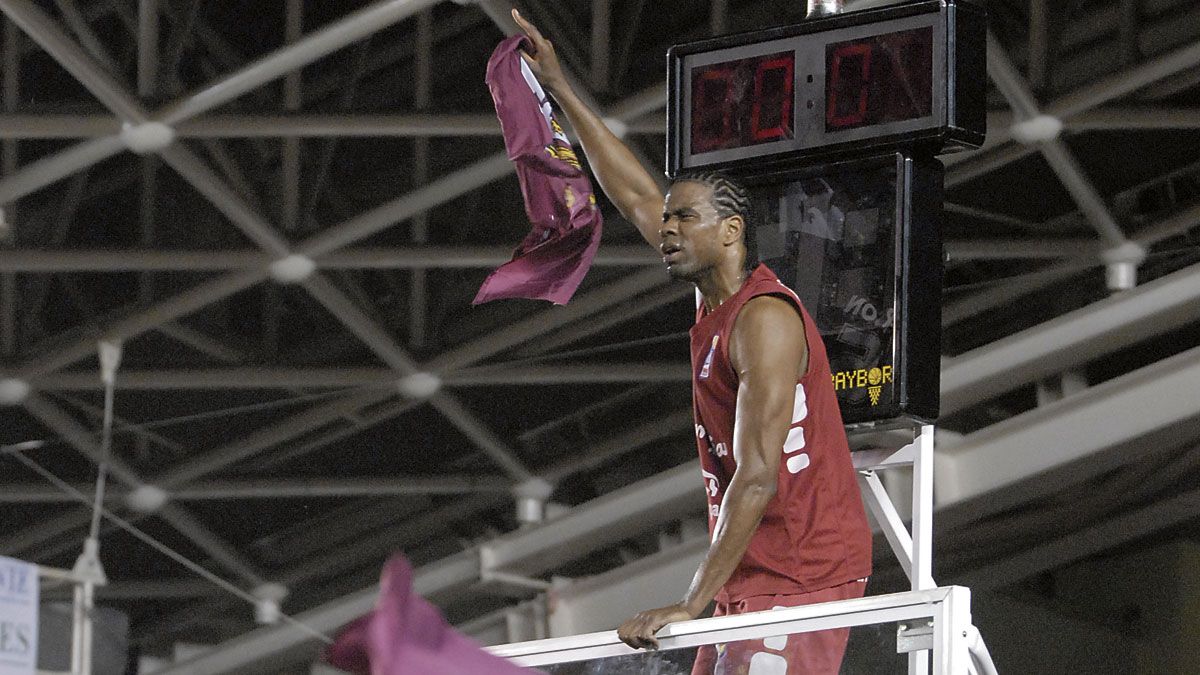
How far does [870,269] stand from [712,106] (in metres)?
0.57

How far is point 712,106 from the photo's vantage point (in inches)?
172

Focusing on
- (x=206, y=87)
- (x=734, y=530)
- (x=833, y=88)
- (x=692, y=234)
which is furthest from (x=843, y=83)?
(x=206, y=87)

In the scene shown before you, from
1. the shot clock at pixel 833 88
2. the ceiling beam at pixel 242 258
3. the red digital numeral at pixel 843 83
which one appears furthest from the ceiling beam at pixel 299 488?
the red digital numeral at pixel 843 83

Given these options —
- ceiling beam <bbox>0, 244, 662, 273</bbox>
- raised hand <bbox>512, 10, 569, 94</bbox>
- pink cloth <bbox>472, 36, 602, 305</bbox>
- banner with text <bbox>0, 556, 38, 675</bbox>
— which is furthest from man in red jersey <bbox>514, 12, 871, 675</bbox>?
ceiling beam <bbox>0, 244, 662, 273</bbox>

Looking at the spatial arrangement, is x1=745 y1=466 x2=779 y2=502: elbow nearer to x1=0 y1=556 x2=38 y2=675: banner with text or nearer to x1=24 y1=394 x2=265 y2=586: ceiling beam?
x1=0 y1=556 x2=38 y2=675: banner with text

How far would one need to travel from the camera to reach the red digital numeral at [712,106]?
4.32 metres

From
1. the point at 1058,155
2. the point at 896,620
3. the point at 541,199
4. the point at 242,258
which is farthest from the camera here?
the point at 242,258

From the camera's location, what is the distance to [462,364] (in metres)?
12.9

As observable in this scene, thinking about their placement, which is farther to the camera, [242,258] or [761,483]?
[242,258]

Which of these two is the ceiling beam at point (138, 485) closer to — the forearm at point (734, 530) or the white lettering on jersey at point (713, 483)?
the white lettering on jersey at point (713, 483)

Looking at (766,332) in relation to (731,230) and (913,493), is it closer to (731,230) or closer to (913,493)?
(731,230)

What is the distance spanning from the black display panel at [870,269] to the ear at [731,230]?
19 centimetres

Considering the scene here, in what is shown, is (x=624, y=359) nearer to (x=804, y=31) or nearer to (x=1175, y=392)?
(x=1175, y=392)

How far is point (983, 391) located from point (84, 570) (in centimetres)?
521
